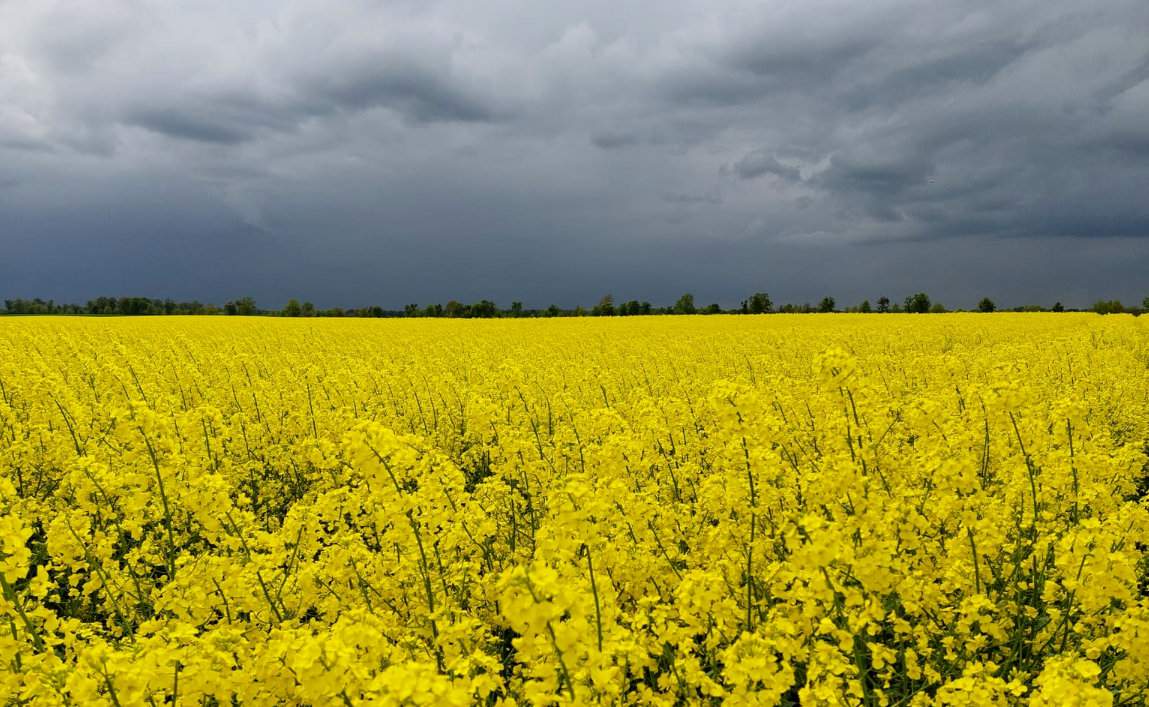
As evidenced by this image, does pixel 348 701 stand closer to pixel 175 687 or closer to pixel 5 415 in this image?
pixel 175 687

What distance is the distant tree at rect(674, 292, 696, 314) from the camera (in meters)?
69.8

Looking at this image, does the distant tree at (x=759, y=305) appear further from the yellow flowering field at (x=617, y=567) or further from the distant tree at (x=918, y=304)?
the yellow flowering field at (x=617, y=567)

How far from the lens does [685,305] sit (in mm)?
71500

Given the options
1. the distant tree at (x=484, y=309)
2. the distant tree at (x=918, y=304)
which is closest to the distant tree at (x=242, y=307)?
the distant tree at (x=484, y=309)

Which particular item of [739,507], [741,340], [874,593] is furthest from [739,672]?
[741,340]

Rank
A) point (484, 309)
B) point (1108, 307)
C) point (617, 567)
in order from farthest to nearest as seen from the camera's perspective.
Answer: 1. point (484, 309)
2. point (1108, 307)
3. point (617, 567)

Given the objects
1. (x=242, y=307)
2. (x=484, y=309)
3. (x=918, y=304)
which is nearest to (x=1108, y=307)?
(x=918, y=304)

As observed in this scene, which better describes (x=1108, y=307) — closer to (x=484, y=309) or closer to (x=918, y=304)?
(x=918, y=304)

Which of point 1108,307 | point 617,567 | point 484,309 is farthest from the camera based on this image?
point 484,309

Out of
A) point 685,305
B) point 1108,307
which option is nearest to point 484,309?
point 685,305

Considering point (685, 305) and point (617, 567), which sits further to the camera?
A: point (685, 305)

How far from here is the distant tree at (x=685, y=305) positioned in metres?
69.8

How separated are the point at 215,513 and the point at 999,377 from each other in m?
5.83

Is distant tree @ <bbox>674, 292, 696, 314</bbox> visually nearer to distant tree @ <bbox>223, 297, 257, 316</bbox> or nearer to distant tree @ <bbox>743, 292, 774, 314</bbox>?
distant tree @ <bbox>743, 292, 774, 314</bbox>
